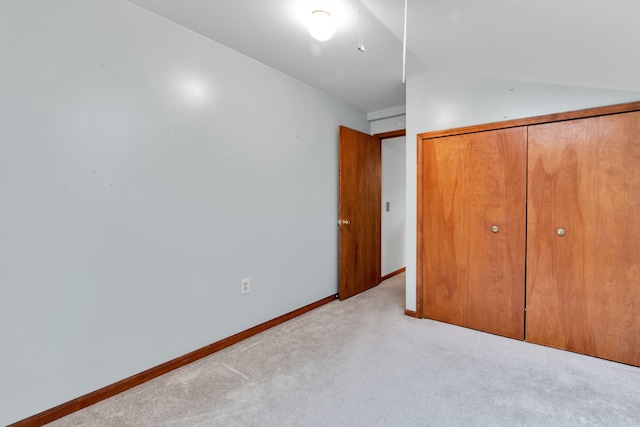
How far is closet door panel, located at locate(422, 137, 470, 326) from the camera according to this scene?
2693mm

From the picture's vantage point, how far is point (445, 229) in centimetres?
278

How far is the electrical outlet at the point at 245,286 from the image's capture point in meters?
2.48

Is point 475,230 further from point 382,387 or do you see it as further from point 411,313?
point 382,387

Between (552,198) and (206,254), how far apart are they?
2.63 meters

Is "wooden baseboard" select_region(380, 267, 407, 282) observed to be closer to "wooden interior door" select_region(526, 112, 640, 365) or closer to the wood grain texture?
"wooden interior door" select_region(526, 112, 640, 365)

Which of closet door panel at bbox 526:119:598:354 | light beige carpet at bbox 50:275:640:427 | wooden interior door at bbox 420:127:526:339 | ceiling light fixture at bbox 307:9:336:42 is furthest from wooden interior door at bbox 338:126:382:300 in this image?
closet door panel at bbox 526:119:598:354

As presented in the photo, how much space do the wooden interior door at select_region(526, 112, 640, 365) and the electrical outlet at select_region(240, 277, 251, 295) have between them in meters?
2.26

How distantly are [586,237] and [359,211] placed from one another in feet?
6.87

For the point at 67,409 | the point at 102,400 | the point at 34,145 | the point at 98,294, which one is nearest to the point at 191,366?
the point at 102,400

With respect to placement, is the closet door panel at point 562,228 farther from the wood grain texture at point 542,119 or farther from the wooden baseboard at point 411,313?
the wooden baseboard at point 411,313

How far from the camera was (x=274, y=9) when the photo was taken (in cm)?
185

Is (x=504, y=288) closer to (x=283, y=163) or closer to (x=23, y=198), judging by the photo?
(x=283, y=163)

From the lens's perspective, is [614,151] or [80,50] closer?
[80,50]

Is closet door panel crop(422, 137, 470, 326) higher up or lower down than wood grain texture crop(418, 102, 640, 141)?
lower down
